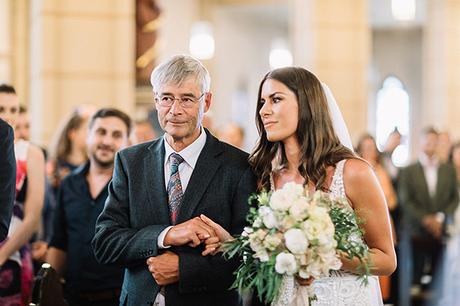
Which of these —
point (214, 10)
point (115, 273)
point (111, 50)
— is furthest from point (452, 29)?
point (115, 273)

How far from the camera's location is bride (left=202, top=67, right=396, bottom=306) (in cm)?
407

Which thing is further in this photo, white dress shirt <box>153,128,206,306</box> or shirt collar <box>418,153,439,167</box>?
shirt collar <box>418,153,439,167</box>

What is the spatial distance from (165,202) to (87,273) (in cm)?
147

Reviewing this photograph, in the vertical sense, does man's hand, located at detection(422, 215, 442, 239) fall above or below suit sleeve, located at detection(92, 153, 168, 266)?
below

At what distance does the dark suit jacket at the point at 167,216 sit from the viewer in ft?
12.8

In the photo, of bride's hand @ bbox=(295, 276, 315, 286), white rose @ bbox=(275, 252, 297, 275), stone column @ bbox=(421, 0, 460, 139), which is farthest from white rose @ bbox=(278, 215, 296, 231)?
stone column @ bbox=(421, 0, 460, 139)

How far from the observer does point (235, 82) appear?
22.5 metres

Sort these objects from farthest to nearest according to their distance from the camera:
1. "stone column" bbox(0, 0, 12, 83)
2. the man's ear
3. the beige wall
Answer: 1. "stone column" bbox(0, 0, 12, 83)
2. the beige wall
3. the man's ear

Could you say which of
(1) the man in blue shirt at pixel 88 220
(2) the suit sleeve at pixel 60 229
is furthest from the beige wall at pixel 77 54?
(2) the suit sleeve at pixel 60 229

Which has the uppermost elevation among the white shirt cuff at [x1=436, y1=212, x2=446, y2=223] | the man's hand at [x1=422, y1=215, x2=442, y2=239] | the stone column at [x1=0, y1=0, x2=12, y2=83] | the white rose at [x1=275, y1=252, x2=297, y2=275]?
the stone column at [x1=0, y1=0, x2=12, y2=83]

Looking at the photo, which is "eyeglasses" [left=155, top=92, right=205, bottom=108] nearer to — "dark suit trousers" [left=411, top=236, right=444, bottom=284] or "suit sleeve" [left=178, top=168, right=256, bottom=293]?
"suit sleeve" [left=178, top=168, right=256, bottom=293]

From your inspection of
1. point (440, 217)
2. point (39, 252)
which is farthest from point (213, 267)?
point (440, 217)

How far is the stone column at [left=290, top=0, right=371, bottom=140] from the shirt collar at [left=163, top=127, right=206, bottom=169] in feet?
23.5

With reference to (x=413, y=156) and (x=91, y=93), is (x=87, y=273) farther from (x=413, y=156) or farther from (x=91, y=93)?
(x=413, y=156)
